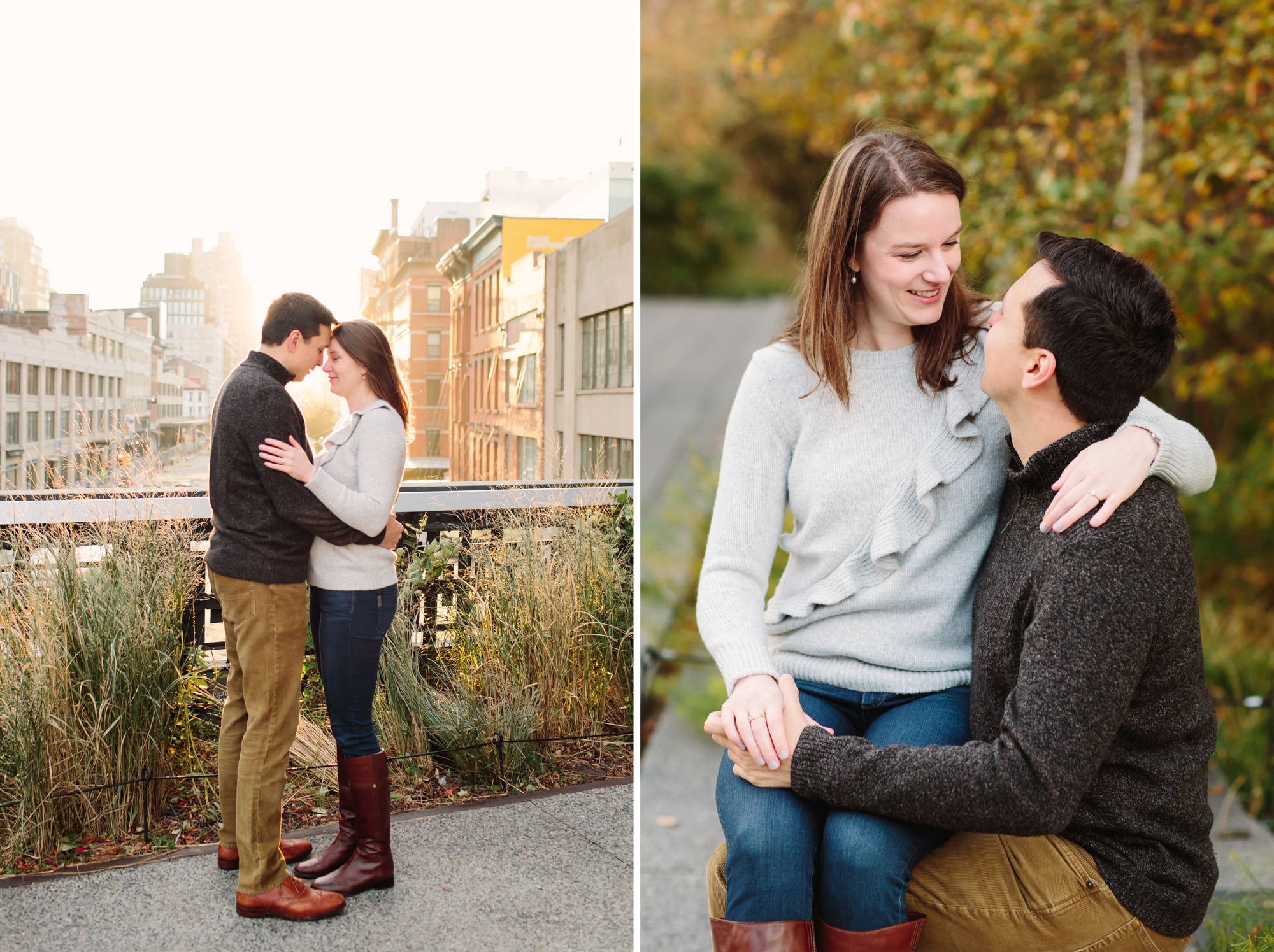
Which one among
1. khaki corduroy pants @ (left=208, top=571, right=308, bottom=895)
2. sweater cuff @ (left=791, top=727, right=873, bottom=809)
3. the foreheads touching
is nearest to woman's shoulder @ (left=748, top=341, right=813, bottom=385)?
sweater cuff @ (left=791, top=727, right=873, bottom=809)

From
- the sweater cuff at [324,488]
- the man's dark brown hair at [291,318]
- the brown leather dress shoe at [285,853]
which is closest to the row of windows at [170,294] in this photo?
the man's dark brown hair at [291,318]

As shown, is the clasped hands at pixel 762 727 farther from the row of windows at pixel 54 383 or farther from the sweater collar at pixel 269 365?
the row of windows at pixel 54 383

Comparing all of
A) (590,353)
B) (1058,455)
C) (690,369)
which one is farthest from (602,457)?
(690,369)

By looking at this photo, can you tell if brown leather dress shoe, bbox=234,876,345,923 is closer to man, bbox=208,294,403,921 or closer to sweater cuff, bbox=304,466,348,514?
man, bbox=208,294,403,921

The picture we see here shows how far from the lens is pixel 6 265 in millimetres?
2605

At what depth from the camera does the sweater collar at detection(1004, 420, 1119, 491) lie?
1503mm

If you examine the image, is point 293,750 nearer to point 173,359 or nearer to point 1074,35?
point 173,359

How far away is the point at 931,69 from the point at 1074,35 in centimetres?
62

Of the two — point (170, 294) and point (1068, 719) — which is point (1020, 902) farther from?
point (170, 294)

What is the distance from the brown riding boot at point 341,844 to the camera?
2623mm

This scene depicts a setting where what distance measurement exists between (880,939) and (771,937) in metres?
0.16

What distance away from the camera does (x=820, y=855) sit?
4.96 ft

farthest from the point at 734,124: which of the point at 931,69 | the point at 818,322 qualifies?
the point at 818,322

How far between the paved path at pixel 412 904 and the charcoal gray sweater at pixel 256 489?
33.6 inches
